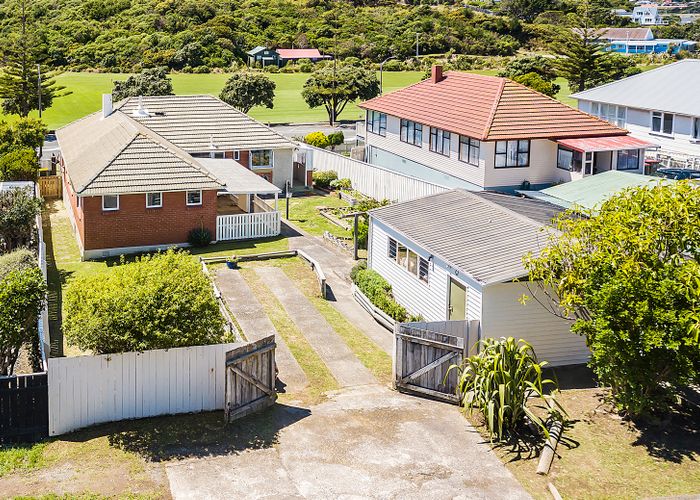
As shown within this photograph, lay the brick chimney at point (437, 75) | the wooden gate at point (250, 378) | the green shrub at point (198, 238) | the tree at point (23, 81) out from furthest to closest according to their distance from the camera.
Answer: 1. the tree at point (23, 81)
2. the brick chimney at point (437, 75)
3. the green shrub at point (198, 238)
4. the wooden gate at point (250, 378)

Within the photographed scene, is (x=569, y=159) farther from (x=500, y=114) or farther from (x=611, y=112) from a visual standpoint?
(x=611, y=112)

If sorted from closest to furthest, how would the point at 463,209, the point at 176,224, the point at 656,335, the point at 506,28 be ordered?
the point at 656,335 < the point at 463,209 < the point at 176,224 < the point at 506,28

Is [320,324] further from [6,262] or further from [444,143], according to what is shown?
[444,143]

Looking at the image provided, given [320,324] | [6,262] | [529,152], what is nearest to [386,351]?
[320,324]

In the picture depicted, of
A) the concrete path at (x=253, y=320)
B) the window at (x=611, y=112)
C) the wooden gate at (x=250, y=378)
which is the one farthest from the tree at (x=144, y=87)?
the wooden gate at (x=250, y=378)

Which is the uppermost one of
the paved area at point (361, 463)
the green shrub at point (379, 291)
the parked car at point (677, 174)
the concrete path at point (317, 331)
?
the parked car at point (677, 174)

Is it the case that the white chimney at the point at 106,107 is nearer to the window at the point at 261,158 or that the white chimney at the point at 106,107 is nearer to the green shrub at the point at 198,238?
the window at the point at 261,158
